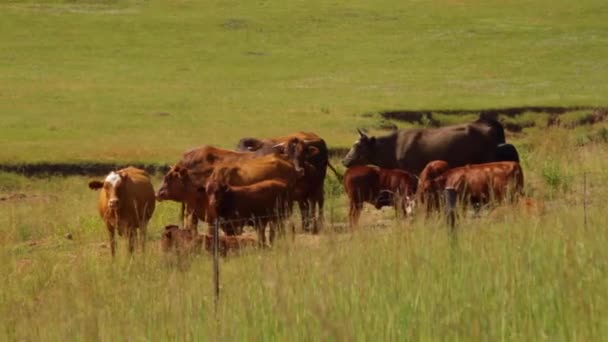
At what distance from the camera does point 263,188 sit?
1642cm

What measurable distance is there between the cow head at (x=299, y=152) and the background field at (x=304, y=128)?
1127mm

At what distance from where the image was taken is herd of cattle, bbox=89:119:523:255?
15.7 m

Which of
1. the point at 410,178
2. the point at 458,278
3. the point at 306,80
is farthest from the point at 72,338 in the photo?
the point at 306,80

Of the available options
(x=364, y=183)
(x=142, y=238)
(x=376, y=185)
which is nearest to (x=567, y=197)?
(x=376, y=185)

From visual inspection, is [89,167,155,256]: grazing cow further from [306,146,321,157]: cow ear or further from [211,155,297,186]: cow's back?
[306,146,321,157]: cow ear

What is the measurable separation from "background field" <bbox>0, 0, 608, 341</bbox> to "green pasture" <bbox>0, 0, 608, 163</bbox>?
0.48 ft

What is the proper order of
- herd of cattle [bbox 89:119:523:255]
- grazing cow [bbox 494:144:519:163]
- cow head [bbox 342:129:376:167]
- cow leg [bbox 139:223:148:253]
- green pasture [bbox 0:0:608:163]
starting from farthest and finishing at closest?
green pasture [bbox 0:0:608:163] < cow head [bbox 342:129:376:167] < grazing cow [bbox 494:144:519:163] < herd of cattle [bbox 89:119:523:255] < cow leg [bbox 139:223:148:253]

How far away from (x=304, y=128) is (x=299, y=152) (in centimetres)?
1529

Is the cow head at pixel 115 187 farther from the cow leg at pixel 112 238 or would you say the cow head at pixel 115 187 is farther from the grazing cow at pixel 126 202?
the cow leg at pixel 112 238

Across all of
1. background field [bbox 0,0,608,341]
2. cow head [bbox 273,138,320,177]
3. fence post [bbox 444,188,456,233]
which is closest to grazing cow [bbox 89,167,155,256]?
background field [bbox 0,0,608,341]

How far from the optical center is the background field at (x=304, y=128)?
768 cm

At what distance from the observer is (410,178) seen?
727 inches

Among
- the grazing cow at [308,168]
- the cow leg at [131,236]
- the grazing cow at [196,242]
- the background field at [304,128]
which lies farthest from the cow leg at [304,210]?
the grazing cow at [196,242]

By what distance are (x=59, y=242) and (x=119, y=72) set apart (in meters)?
32.7
